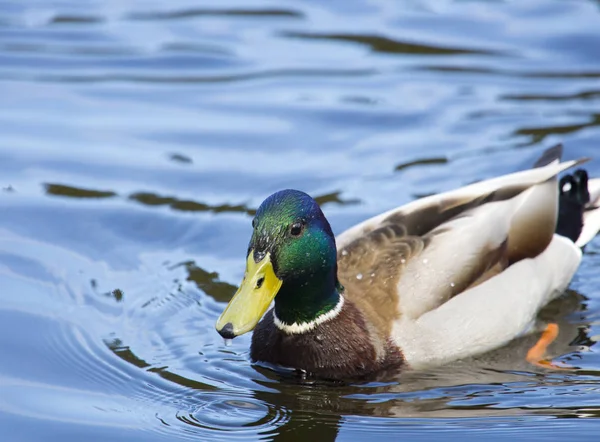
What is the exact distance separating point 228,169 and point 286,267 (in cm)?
364

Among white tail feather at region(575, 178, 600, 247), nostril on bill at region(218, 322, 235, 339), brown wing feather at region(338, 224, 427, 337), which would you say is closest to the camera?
nostril on bill at region(218, 322, 235, 339)

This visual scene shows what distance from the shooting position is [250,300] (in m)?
5.75

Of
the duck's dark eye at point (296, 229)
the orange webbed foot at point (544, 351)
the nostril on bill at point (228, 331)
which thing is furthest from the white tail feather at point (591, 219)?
the nostril on bill at point (228, 331)

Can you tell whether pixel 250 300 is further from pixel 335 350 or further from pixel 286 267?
pixel 335 350

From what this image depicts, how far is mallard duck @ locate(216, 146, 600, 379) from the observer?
5.94 metres

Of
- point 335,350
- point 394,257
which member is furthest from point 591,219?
point 335,350

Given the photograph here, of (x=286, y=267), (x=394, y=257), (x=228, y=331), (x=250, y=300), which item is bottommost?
(x=228, y=331)

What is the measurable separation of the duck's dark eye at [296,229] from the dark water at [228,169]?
0.85 m

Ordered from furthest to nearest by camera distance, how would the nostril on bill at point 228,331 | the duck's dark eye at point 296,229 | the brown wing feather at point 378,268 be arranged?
the brown wing feather at point 378,268 < the duck's dark eye at point 296,229 < the nostril on bill at point 228,331

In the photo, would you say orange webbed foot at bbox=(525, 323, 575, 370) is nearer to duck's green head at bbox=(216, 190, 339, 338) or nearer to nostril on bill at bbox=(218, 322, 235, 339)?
duck's green head at bbox=(216, 190, 339, 338)

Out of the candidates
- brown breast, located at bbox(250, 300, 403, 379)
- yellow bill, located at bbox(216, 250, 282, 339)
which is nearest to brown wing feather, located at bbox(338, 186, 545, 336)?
brown breast, located at bbox(250, 300, 403, 379)

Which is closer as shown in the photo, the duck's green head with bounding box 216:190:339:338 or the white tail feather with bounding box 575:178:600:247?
the duck's green head with bounding box 216:190:339:338

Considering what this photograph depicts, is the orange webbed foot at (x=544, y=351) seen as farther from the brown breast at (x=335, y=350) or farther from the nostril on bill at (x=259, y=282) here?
the nostril on bill at (x=259, y=282)

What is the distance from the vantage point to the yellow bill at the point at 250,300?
5.67 metres
